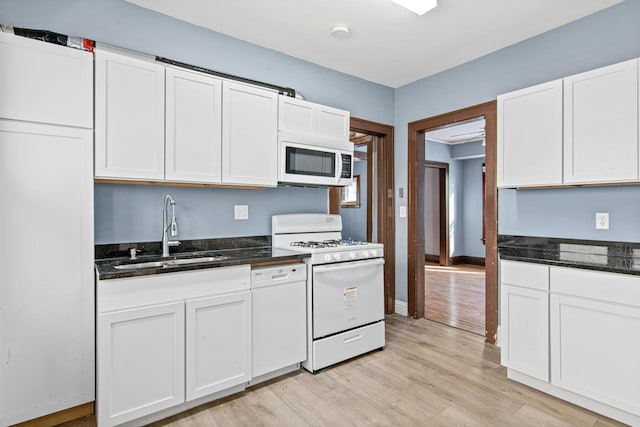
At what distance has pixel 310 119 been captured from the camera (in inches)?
115

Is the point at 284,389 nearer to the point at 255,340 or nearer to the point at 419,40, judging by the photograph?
the point at 255,340

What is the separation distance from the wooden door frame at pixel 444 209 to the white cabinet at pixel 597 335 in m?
5.24

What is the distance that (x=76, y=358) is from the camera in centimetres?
192

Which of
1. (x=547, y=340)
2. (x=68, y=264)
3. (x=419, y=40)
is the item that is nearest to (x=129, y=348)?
(x=68, y=264)

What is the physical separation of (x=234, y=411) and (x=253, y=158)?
1724 mm

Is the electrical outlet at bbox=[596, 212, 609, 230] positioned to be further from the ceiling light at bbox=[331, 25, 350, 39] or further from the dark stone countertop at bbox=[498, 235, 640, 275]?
the ceiling light at bbox=[331, 25, 350, 39]

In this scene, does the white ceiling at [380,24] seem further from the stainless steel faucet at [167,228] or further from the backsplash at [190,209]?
the stainless steel faucet at [167,228]

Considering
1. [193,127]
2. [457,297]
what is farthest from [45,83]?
[457,297]

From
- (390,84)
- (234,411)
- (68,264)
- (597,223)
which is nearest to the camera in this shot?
(68,264)

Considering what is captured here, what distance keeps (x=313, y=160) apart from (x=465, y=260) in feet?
19.3

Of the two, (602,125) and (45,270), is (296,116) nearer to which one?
(45,270)

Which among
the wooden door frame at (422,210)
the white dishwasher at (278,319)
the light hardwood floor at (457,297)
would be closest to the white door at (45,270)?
the white dishwasher at (278,319)

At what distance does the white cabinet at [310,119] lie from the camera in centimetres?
277

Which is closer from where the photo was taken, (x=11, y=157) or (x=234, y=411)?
(x=11, y=157)
